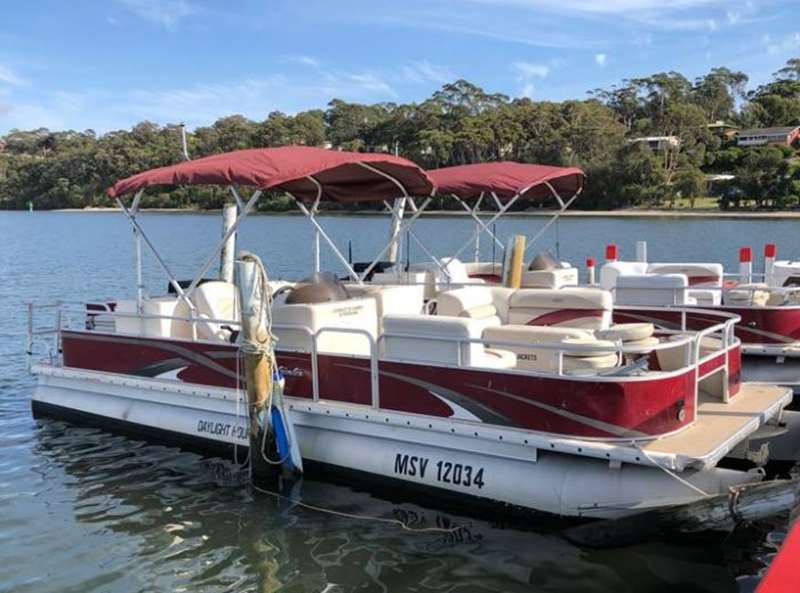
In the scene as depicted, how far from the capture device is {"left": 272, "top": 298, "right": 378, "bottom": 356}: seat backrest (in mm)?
7777

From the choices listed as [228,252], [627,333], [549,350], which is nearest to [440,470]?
[549,350]

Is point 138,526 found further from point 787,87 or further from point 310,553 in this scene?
point 787,87

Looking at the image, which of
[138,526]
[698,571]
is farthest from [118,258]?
[698,571]

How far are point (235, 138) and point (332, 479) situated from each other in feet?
217

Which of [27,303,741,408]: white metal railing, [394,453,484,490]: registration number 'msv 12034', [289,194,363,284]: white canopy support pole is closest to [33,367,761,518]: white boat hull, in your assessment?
[394,453,484,490]: registration number 'msv 12034'

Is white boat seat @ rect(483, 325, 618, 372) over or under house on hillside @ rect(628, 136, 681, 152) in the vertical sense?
under

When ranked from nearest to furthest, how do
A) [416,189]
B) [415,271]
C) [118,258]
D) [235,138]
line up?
1. [416,189]
2. [415,271]
3. [118,258]
4. [235,138]

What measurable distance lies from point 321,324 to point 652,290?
4589mm

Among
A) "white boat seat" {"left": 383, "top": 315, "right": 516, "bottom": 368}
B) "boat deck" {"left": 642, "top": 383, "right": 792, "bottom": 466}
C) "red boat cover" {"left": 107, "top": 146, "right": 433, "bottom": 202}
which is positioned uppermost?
"red boat cover" {"left": 107, "top": 146, "right": 433, "bottom": 202}

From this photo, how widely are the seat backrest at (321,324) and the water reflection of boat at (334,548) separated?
132 cm

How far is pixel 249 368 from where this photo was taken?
743cm

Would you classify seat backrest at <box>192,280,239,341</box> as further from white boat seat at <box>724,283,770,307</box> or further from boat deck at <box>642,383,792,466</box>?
white boat seat at <box>724,283,770,307</box>

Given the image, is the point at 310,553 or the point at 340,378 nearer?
the point at 310,553

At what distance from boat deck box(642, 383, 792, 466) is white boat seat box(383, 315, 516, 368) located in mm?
1614
